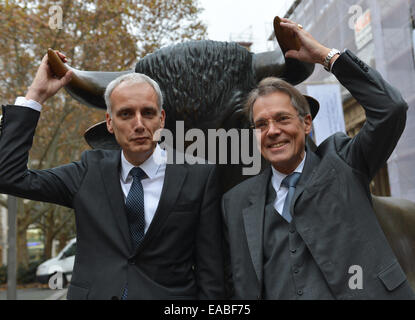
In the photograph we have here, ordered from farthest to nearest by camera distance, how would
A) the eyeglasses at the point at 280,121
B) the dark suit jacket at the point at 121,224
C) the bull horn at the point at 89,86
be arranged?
the bull horn at the point at 89,86 < the eyeglasses at the point at 280,121 < the dark suit jacket at the point at 121,224

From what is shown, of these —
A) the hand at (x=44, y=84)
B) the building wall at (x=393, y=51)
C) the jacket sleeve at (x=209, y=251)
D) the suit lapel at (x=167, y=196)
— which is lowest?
the jacket sleeve at (x=209, y=251)

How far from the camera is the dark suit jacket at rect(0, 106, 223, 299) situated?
1.85 meters

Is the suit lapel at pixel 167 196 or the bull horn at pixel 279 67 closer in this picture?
the suit lapel at pixel 167 196

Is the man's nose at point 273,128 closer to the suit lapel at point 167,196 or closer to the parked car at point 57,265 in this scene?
the suit lapel at point 167,196

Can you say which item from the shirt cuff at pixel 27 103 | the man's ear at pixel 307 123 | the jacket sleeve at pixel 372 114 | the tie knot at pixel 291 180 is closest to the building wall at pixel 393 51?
the man's ear at pixel 307 123

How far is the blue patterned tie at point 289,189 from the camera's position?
1919mm

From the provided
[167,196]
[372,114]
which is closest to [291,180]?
[372,114]

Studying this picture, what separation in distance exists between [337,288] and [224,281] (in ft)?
1.73

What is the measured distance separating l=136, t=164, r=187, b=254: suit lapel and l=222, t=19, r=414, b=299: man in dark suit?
26cm

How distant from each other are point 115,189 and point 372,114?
1.18 metres

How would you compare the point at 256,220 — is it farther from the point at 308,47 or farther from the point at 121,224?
the point at 308,47

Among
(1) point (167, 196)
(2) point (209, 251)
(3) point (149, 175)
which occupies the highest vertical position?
(3) point (149, 175)

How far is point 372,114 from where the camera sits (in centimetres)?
182
